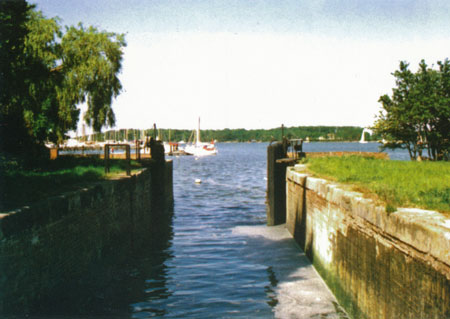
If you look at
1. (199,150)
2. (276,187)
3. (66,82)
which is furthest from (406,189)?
(199,150)

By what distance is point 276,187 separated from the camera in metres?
18.4

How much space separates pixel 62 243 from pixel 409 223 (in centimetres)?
599

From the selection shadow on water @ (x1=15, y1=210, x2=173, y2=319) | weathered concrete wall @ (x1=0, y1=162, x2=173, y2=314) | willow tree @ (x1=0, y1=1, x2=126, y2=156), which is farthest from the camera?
willow tree @ (x1=0, y1=1, x2=126, y2=156)

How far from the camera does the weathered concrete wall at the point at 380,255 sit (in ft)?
15.8

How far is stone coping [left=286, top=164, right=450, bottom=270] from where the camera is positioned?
463cm

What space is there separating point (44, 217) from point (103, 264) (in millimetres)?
4000

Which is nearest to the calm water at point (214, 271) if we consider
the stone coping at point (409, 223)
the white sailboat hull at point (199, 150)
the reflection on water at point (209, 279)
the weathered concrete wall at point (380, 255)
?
the reflection on water at point (209, 279)

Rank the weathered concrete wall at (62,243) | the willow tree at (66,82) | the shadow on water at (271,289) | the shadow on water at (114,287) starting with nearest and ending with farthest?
the weathered concrete wall at (62,243)
the shadow on water at (114,287)
the shadow on water at (271,289)
the willow tree at (66,82)

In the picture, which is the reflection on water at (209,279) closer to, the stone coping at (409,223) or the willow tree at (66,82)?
the stone coping at (409,223)

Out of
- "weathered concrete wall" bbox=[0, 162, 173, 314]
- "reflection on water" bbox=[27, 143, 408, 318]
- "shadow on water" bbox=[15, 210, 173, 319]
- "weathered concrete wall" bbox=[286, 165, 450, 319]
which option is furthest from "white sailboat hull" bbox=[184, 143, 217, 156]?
"weathered concrete wall" bbox=[286, 165, 450, 319]

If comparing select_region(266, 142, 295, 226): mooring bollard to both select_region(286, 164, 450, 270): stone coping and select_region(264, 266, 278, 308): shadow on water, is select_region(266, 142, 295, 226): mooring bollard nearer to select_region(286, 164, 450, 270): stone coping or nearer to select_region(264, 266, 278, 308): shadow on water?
select_region(264, 266, 278, 308): shadow on water

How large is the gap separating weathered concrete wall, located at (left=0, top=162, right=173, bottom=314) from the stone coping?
5.19 metres

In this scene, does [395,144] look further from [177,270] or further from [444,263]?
[444,263]

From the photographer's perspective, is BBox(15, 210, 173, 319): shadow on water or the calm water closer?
BBox(15, 210, 173, 319): shadow on water
